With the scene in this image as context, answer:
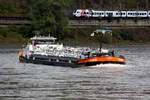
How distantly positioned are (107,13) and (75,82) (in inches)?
4261

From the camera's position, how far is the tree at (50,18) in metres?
142

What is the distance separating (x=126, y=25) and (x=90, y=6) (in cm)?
2183

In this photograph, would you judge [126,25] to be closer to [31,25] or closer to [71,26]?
[71,26]

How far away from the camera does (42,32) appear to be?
138500 millimetres

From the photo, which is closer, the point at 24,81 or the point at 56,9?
the point at 24,81

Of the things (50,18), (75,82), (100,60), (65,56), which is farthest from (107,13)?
(75,82)

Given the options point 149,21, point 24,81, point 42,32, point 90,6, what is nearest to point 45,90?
point 24,81

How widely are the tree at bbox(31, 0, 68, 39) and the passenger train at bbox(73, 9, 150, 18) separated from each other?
16.5 metres

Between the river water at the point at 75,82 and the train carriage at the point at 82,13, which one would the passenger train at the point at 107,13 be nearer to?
the train carriage at the point at 82,13

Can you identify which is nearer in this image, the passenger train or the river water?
the river water

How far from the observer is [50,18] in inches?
5595

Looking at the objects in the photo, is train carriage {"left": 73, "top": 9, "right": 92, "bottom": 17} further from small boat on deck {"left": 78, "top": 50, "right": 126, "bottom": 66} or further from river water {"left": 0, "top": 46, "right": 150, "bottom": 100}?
small boat on deck {"left": 78, "top": 50, "right": 126, "bottom": 66}

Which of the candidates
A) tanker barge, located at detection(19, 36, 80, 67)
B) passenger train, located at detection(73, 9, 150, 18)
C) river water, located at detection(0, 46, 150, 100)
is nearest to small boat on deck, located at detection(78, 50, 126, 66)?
river water, located at detection(0, 46, 150, 100)

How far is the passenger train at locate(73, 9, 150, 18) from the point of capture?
162m
